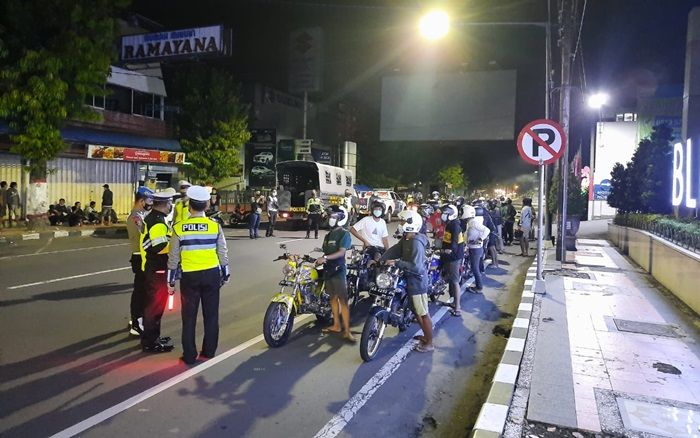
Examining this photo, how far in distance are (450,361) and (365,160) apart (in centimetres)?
4440

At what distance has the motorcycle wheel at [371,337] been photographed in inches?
215

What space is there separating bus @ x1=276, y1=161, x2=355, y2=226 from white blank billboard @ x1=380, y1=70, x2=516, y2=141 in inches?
225

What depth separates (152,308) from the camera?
568 cm

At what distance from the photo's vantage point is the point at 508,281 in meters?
11.2

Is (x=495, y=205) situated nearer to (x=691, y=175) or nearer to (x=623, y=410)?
(x=691, y=175)

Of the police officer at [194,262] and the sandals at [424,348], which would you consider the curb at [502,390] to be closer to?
the sandals at [424,348]

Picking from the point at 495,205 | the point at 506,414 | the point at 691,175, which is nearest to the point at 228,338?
the point at 506,414

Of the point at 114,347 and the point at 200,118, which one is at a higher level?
the point at 200,118

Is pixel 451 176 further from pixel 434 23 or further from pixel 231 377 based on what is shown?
pixel 231 377

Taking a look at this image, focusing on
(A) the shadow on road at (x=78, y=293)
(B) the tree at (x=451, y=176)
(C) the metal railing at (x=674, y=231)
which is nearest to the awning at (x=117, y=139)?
(A) the shadow on road at (x=78, y=293)

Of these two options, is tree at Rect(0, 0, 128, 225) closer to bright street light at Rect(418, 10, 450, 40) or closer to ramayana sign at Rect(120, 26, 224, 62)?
ramayana sign at Rect(120, 26, 224, 62)

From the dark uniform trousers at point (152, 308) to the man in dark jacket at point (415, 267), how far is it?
2.63m

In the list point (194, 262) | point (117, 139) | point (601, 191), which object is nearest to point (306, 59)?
point (117, 139)

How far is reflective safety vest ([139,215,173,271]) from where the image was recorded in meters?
5.77
